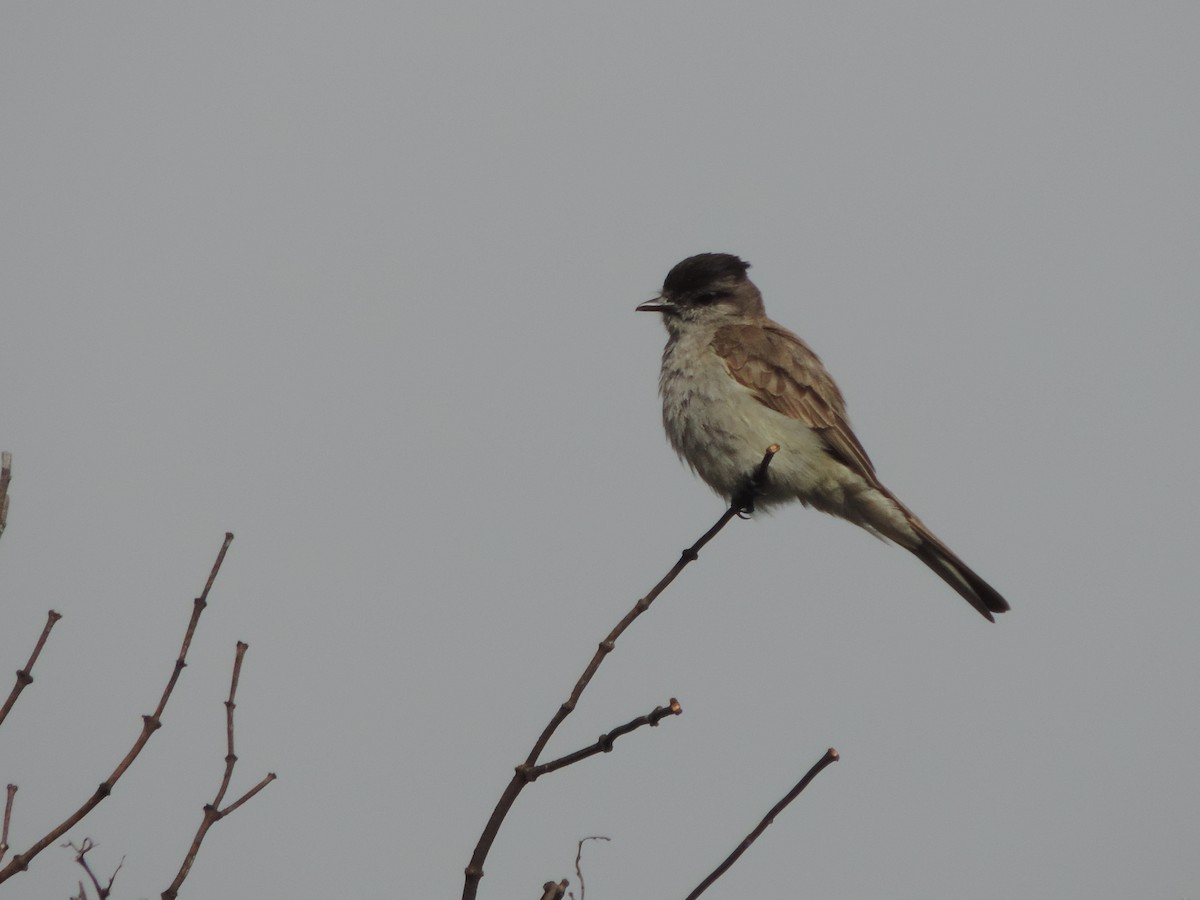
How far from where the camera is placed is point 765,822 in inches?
126

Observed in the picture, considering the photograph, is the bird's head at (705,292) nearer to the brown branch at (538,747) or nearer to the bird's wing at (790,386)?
the bird's wing at (790,386)

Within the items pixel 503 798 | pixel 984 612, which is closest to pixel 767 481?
pixel 984 612

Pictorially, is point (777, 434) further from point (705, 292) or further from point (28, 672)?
point (28, 672)

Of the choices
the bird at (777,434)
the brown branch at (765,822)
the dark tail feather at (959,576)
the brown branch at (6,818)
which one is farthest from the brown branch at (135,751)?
the dark tail feather at (959,576)

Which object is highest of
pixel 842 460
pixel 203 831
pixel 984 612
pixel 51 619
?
pixel 842 460

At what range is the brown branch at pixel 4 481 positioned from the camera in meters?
3.13

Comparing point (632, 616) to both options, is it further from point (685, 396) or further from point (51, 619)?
point (685, 396)

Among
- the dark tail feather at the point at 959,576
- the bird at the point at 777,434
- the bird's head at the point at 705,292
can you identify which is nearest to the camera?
the bird at the point at 777,434

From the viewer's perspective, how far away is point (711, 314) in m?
9.07

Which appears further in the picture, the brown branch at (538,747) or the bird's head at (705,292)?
the bird's head at (705,292)

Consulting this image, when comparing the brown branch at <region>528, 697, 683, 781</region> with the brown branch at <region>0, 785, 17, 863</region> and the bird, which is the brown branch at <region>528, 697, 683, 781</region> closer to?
the brown branch at <region>0, 785, 17, 863</region>

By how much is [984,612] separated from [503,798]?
212 inches

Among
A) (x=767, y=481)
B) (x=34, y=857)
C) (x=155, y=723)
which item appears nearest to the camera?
(x=34, y=857)

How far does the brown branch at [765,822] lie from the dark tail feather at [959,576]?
195 inches
